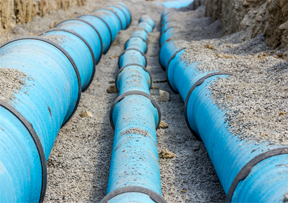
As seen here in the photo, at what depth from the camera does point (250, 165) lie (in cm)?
192

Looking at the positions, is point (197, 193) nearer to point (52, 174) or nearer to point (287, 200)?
point (287, 200)

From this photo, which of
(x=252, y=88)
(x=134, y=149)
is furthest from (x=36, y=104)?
(x=252, y=88)

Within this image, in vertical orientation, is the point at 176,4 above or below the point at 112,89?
above

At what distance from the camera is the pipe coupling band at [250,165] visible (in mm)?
1858

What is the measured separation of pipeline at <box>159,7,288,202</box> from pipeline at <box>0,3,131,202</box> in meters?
1.55

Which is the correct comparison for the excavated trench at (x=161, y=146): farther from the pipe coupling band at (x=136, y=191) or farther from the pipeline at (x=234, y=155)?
the pipe coupling band at (x=136, y=191)

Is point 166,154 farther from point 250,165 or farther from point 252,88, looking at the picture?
point 250,165

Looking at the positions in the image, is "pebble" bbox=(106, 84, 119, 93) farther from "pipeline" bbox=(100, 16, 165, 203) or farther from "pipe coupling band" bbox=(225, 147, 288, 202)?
"pipe coupling band" bbox=(225, 147, 288, 202)

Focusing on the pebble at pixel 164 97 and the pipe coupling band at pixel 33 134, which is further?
the pebble at pixel 164 97

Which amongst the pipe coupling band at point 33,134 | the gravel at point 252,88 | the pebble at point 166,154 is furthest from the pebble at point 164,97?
the pipe coupling band at point 33,134

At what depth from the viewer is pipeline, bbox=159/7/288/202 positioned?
1.75 m

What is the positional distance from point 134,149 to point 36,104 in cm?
102

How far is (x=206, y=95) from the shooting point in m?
3.01

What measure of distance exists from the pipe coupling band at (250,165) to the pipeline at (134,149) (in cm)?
52
